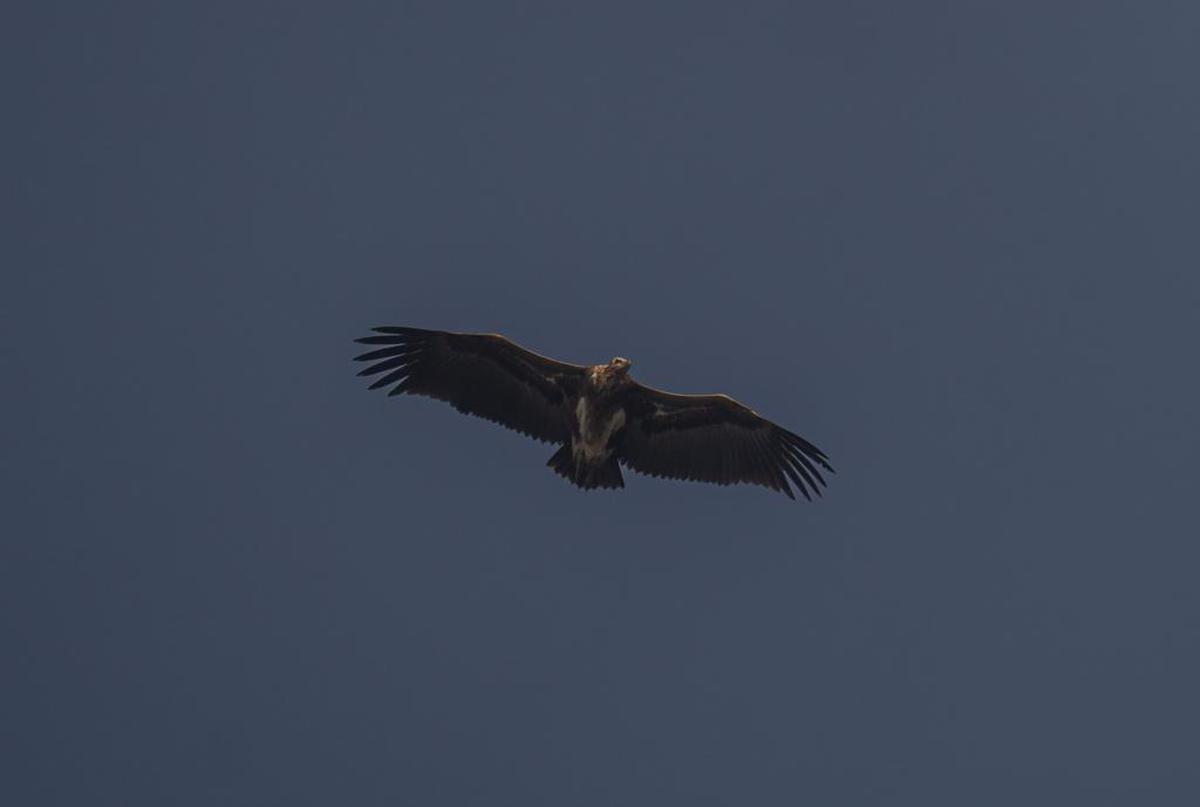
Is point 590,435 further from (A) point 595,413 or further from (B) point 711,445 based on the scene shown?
(B) point 711,445

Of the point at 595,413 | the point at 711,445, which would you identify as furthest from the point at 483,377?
the point at 711,445

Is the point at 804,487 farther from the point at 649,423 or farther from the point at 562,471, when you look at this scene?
the point at 562,471

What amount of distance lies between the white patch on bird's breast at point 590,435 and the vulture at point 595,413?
0.02 metres

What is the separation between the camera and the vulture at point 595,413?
21.5 m

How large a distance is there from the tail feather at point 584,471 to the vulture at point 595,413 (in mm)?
15

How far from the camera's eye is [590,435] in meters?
21.4

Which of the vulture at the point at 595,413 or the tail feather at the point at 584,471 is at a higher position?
the vulture at the point at 595,413

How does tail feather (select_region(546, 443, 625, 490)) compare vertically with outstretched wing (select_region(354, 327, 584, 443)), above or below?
below

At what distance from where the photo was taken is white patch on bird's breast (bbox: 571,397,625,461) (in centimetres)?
2136

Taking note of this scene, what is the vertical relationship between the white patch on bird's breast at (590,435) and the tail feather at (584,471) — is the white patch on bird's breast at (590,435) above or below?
above

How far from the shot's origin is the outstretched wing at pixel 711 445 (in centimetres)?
2231

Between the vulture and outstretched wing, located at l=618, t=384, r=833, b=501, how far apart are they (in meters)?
0.02

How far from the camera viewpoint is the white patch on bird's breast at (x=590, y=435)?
21.4m

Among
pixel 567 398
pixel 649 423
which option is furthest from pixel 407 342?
pixel 649 423
